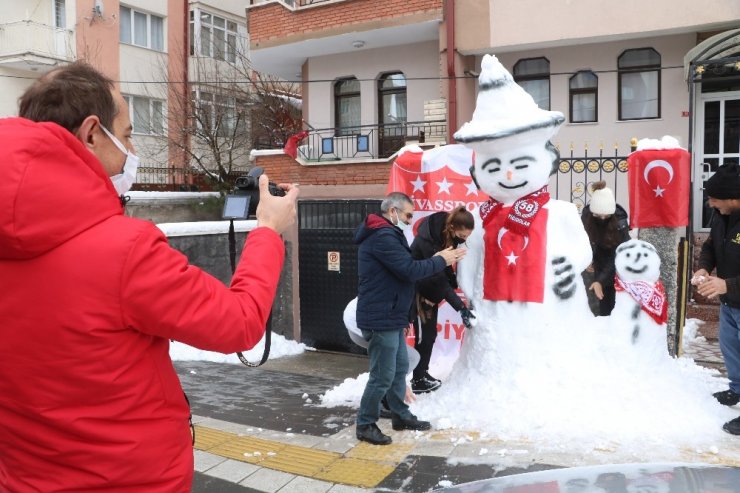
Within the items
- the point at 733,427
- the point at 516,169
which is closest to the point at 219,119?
the point at 516,169

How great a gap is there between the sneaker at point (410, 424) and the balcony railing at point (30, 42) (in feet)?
53.3

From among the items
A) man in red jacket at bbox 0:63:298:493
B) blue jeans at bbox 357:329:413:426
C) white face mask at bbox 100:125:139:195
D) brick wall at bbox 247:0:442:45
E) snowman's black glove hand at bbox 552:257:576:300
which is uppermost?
brick wall at bbox 247:0:442:45

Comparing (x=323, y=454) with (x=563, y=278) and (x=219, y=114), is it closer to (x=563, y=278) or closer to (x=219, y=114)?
(x=563, y=278)

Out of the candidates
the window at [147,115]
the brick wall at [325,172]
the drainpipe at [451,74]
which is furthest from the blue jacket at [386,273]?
the window at [147,115]

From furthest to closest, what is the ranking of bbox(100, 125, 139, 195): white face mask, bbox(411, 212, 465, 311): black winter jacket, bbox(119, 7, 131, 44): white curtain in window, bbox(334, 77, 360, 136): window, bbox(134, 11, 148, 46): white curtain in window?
1. bbox(134, 11, 148, 46): white curtain in window
2. bbox(119, 7, 131, 44): white curtain in window
3. bbox(334, 77, 360, 136): window
4. bbox(411, 212, 465, 311): black winter jacket
5. bbox(100, 125, 139, 195): white face mask

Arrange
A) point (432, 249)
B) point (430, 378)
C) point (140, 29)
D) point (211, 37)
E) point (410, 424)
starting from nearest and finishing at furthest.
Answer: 1. point (410, 424)
2. point (432, 249)
3. point (430, 378)
4. point (140, 29)
5. point (211, 37)

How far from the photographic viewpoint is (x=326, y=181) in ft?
41.0

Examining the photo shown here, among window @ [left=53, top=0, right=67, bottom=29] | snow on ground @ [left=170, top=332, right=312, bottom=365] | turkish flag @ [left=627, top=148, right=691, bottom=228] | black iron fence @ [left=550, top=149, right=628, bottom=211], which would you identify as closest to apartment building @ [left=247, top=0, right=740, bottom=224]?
→ black iron fence @ [left=550, top=149, right=628, bottom=211]

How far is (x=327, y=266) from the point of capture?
8.88m

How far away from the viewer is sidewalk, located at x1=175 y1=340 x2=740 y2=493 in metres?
4.14

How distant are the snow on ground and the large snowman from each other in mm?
3695

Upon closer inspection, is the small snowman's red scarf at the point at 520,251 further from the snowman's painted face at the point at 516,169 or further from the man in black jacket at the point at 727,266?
the man in black jacket at the point at 727,266

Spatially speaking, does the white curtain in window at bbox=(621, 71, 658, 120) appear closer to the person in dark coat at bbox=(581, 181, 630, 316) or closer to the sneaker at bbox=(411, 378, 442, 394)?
the person in dark coat at bbox=(581, 181, 630, 316)

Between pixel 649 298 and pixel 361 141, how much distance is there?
979cm
